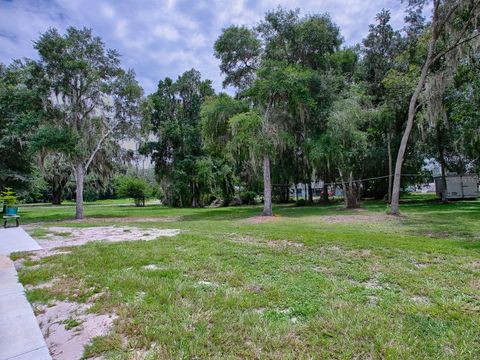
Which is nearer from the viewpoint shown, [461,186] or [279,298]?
[279,298]

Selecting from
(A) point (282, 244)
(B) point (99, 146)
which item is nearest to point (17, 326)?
(A) point (282, 244)

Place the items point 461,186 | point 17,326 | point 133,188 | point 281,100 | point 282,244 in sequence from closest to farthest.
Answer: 1. point 17,326
2. point 282,244
3. point 281,100
4. point 461,186
5. point 133,188

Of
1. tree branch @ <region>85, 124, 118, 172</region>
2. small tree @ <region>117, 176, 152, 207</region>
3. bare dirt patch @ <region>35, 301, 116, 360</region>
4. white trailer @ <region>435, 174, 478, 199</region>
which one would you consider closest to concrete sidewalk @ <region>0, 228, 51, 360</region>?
bare dirt patch @ <region>35, 301, 116, 360</region>

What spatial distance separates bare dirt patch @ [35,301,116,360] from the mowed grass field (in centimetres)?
10

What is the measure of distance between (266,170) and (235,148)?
1860mm

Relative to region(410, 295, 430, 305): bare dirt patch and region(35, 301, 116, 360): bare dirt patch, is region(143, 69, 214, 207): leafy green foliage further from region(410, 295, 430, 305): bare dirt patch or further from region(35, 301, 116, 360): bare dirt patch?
region(410, 295, 430, 305): bare dirt patch

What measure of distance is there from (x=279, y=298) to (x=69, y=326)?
6.19 feet

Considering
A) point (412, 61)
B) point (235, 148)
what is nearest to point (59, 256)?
point (235, 148)

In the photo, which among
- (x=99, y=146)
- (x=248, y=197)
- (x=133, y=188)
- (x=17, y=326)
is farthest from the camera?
(x=133, y=188)

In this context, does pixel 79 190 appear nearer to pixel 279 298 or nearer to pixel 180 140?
pixel 180 140

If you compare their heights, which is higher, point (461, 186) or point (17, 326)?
point (461, 186)

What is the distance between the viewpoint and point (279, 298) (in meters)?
2.82

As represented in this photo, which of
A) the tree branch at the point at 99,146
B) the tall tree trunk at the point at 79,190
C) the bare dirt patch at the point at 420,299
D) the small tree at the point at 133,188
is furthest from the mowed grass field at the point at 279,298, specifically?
the small tree at the point at 133,188

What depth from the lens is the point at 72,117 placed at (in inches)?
550
